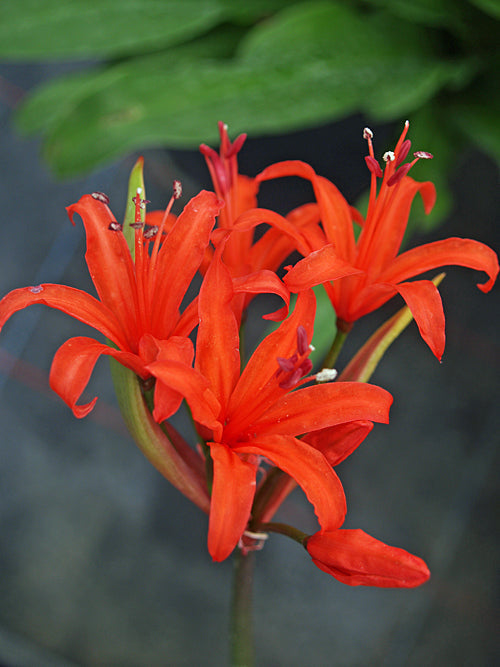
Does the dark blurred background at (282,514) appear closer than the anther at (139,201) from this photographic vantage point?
No

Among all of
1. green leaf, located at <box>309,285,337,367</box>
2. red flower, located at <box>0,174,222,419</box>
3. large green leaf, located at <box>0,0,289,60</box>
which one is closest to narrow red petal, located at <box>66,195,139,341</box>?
red flower, located at <box>0,174,222,419</box>

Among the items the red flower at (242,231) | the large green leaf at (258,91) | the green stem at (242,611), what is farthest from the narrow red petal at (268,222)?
the large green leaf at (258,91)

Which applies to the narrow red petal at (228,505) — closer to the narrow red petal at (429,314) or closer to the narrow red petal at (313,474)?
the narrow red petal at (313,474)

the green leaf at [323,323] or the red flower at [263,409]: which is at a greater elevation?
the red flower at [263,409]

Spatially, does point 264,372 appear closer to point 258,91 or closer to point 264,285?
point 264,285

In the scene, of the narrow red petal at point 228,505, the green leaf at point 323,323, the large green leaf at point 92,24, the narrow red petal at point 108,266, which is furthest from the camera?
the large green leaf at point 92,24

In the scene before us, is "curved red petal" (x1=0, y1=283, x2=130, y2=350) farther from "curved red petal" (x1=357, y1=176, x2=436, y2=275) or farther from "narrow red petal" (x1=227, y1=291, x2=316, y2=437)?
"curved red petal" (x1=357, y1=176, x2=436, y2=275)

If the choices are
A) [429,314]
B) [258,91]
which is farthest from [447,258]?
[258,91]

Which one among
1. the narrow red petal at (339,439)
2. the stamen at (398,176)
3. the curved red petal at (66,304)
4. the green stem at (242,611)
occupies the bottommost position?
the green stem at (242,611)

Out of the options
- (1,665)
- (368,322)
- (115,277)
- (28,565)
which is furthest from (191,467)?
(368,322)
